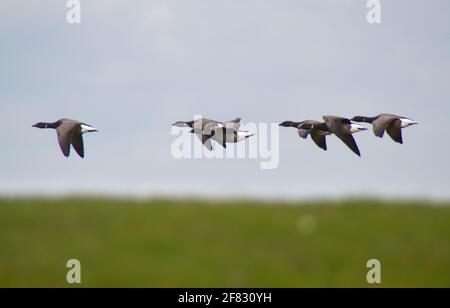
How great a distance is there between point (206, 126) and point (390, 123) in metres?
1.77

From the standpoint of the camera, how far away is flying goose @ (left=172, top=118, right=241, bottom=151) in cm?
764

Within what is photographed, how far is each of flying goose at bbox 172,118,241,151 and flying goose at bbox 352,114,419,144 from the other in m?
1.20

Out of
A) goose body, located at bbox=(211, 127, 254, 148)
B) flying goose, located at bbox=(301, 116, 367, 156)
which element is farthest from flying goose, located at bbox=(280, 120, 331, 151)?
goose body, located at bbox=(211, 127, 254, 148)

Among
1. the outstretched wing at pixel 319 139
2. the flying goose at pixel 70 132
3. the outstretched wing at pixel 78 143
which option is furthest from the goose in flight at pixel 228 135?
the outstretched wing at pixel 78 143

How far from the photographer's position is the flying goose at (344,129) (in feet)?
25.1

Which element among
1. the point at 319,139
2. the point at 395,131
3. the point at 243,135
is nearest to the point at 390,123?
the point at 395,131

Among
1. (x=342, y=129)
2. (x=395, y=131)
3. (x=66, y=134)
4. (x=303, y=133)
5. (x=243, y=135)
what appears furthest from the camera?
(x=66, y=134)

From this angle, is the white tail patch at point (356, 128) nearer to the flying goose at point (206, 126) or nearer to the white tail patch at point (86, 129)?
the flying goose at point (206, 126)

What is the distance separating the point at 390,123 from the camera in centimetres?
784

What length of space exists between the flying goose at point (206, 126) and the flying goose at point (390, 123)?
3.94 ft

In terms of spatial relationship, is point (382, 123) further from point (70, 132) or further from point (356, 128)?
point (70, 132)
